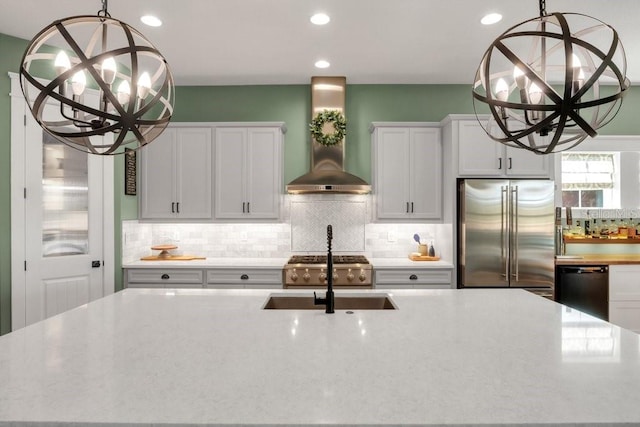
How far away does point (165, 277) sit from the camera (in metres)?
3.75

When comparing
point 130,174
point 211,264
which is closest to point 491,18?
point 211,264

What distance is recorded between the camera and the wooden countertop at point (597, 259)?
3802 mm

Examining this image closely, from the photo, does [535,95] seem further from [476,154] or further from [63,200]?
[63,200]

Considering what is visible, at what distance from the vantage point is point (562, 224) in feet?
14.2

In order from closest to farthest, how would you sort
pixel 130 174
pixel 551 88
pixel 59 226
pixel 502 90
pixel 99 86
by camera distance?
1. pixel 551 88
2. pixel 99 86
3. pixel 502 90
4. pixel 59 226
5. pixel 130 174

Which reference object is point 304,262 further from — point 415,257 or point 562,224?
point 562,224

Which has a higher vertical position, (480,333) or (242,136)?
(242,136)

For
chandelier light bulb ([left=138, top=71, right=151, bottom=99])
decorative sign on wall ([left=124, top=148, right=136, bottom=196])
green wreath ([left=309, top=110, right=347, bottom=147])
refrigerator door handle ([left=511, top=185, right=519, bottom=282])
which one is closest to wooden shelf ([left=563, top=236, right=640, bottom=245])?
refrigerator door handle ([left=511, top=185, right=519, bottom=282])

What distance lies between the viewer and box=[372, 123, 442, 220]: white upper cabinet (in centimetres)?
397

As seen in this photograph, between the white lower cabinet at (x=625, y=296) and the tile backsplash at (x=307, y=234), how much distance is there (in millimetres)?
1818

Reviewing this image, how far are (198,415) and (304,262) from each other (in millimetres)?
2893

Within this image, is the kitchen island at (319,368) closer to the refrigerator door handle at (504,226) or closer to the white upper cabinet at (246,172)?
the refrigerator door handle at (504,226)

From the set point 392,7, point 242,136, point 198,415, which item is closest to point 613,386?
point 198,415

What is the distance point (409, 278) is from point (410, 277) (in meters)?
0.01
